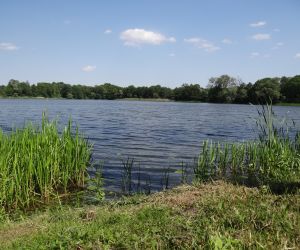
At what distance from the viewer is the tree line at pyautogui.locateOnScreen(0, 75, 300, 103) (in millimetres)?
108188

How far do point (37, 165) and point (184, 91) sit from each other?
138 metres

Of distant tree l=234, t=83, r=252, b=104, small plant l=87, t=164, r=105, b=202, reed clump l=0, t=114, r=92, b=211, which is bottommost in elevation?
small plant l=87, t=164, r=105, b=202

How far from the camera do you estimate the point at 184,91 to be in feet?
478

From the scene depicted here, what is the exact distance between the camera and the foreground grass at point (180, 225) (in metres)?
4.78

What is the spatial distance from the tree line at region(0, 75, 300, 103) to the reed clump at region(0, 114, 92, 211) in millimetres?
91830

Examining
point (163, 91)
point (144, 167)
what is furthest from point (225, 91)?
point (144, 167)

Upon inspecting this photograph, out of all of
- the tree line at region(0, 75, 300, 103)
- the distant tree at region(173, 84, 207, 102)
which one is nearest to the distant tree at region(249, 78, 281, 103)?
the tree line at region(0, 75, 300, 103)

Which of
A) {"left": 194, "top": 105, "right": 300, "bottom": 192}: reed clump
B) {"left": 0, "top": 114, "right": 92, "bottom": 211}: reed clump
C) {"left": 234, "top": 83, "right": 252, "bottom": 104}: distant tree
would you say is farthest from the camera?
{"left": 234, "top": 83, "right": 252, "bottom": 104}: distant tree

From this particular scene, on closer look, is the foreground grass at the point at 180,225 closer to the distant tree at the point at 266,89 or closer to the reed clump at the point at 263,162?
the reed clump at the point at 263,162

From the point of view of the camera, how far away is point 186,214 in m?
6.05

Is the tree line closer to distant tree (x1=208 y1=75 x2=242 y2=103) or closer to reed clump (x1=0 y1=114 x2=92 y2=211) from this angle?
distant tree (x1=208 y1=75 x2=242 y2=103)

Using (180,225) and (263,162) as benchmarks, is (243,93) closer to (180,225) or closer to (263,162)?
(263,162)

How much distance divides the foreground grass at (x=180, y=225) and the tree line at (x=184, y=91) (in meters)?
95.1

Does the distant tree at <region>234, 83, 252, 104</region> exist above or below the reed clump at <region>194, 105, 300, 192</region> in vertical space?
above
